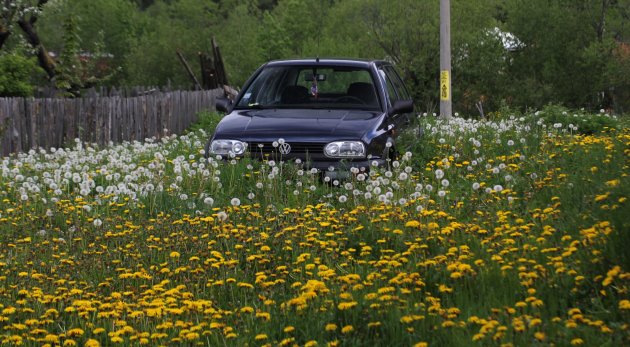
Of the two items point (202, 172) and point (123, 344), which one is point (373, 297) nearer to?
point (123, 344)

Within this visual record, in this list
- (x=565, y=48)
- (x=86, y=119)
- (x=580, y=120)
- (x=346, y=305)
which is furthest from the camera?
(x=565, y=48)

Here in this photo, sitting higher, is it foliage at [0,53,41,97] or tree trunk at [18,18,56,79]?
tree trunk at [18,18,56,79]

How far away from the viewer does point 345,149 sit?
10094mm

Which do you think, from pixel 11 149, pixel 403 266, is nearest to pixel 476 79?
pixel 11 149

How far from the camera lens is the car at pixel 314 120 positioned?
1012cm

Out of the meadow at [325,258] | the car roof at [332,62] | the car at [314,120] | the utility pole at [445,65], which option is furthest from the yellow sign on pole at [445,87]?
the meadow at [325,258]

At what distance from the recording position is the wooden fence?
733 inches

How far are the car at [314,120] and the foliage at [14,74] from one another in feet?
49.8

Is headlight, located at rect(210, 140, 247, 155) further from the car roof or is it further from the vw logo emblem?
the car roof

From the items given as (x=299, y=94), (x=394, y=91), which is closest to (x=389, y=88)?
(x=394, y=91)

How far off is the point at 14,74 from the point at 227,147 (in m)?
17.0

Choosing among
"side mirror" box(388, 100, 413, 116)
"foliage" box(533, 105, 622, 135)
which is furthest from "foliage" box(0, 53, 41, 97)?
"side mirror" box(388, 100, 413, 116)

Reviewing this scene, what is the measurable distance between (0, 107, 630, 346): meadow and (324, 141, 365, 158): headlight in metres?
0.29

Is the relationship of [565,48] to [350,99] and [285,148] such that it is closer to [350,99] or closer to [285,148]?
[350,99]
